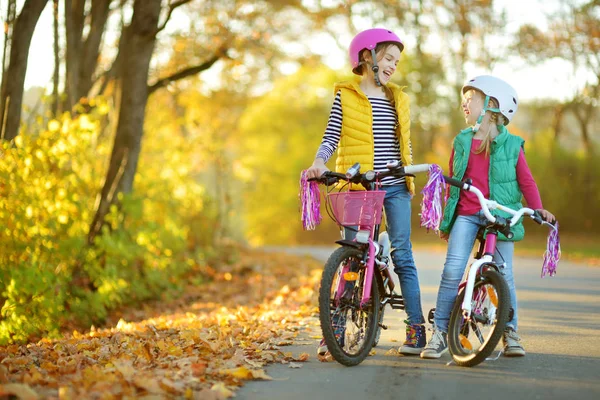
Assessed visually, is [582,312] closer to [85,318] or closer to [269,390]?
[269,390]

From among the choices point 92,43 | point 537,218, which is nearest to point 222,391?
point 537,218

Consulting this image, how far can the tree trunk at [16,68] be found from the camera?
32.3 ft

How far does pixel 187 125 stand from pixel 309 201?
15568 mm

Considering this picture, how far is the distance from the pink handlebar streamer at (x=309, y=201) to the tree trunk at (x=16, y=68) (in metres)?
5.27

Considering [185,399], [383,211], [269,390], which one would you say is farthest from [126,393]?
[383,211]

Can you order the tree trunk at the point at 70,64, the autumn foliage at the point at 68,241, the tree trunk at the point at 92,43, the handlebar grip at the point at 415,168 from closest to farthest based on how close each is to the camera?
the handlebar grip at the point at 415,168 < the autumn foliage at the point at 68,241 < the tree trunk at the point at 70,64 < the tree trunk at the point at 92,43

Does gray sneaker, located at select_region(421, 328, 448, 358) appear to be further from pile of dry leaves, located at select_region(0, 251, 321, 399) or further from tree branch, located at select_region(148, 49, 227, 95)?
tree branch, located at select_region(148, 49, 227, 95)

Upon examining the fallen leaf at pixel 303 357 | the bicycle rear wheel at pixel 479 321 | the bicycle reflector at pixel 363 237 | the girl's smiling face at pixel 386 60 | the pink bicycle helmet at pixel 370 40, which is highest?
the pink bicycle helmet at pixel 370 40

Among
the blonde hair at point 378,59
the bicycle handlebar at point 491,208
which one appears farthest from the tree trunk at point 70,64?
the bicycle handlebar at point 491,208

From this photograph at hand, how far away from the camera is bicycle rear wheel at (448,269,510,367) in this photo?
5.41 meters

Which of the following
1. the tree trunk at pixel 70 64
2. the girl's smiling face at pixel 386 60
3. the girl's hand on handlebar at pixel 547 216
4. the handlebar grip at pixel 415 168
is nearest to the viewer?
the handlebar grip at pixel 415 168

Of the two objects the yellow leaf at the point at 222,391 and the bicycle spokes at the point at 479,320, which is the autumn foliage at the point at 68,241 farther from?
the bicycle spokes at the point at 479,320

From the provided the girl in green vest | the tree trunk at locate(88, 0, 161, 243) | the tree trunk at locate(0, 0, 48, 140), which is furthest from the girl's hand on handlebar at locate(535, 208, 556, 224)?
the tree trunk at locate(88, 0, 161, 243)

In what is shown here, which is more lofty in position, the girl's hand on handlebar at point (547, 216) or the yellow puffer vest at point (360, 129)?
the yellow puffer vest at point (360, 129)
